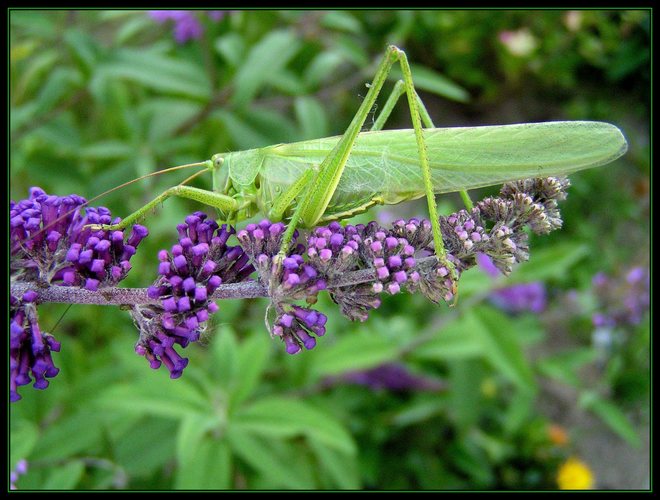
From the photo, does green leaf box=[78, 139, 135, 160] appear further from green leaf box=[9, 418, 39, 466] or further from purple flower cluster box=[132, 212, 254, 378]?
purple flower cluster box=[132, 212, 254, 378]

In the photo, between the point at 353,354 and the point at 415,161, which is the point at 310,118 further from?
the point at 415,161

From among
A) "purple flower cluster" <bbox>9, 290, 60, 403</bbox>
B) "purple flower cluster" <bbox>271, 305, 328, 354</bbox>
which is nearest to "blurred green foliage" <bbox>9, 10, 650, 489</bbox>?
"purple flower cluster" <bbox>9, 290, 60, 403</bbox>

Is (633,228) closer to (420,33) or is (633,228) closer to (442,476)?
(420,33)

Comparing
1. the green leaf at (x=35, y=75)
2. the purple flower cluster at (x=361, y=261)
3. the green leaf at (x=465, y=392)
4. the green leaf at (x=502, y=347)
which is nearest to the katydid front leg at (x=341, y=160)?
the purple flower cluster at (x=361, y=261)

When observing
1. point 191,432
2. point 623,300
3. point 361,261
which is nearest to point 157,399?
point 191,432

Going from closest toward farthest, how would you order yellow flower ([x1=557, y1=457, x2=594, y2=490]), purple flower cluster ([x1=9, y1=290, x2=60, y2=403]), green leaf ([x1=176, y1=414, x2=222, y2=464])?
1. purple flower cluster ([x1=9, y1=290, x2=60, y2=403])
2. green leaf ([x1=176, y1=414, x2=222, y2=464])
3. yellow flower ([x1=557, y1=457, x2=594, y2=490])

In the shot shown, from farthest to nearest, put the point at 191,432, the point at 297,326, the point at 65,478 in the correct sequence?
1. the point at 191,432
2. the point at 65,478
3. the point at 297,326
